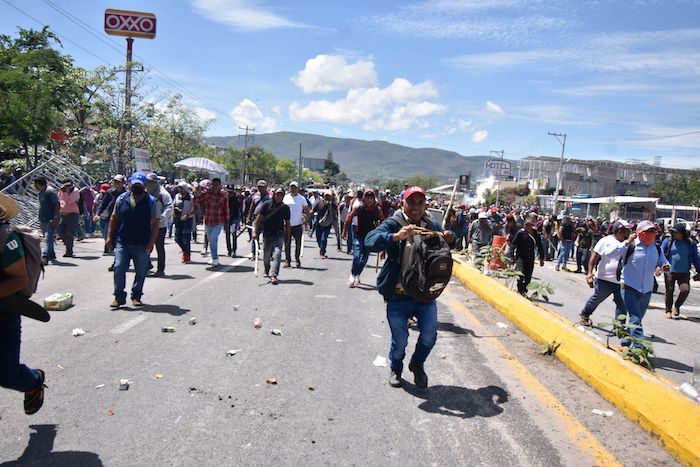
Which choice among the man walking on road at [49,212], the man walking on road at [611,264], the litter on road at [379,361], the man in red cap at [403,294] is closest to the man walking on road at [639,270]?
the man walking on road at [611,264]

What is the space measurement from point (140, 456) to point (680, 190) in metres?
103

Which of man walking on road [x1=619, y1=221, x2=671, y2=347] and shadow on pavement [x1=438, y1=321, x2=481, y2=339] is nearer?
shadow on pavement [x1=438, y1=321, x2=481, y2=339]

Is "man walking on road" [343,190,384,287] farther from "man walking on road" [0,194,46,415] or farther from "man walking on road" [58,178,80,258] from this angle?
"man walking on road" [58,178,80,258]

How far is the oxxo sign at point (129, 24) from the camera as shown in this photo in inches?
1763

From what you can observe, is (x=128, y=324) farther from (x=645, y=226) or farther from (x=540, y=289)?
(x=645, y=226)

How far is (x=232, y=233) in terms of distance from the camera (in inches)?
585

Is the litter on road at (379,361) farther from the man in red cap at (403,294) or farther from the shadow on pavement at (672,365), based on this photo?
the shadow on pavement at (672,365)

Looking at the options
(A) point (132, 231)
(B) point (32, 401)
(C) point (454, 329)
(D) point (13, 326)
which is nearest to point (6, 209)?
(D) point (13, 326)

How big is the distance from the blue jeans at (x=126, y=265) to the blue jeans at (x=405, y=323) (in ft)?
14.0

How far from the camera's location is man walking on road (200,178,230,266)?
12359mm

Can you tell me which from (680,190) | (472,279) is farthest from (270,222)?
(680,190)

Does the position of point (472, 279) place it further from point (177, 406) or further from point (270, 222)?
point (177, 406)

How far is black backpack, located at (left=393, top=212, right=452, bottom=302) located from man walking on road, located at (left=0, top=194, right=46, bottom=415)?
2765 mm

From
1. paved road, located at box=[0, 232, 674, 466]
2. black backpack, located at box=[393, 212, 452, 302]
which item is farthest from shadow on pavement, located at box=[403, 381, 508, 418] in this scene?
black backpack, located at box=[393, 212, 452, 302]
